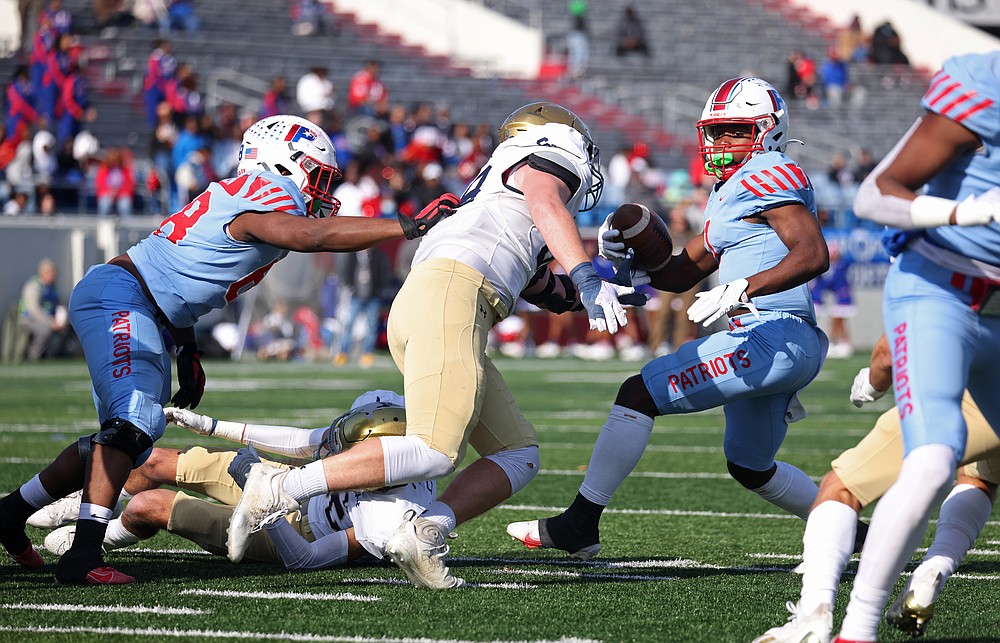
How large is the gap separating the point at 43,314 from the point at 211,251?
11.7 m

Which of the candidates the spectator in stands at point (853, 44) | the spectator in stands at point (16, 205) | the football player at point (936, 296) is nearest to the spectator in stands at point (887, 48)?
the spectator in stands at point (853, 44)

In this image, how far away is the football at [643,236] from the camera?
4.99m

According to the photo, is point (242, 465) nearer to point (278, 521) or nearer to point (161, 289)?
point (278, 521)

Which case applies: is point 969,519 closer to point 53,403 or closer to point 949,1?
point 53,403

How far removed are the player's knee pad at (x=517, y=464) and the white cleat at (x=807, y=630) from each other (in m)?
1.33

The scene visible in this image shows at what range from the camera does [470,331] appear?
13.9ft

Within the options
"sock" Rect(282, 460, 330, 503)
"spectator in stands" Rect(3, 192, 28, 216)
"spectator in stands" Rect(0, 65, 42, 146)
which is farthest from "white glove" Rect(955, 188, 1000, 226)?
"spectator in stands" Rect(0, 65, 42, 146)

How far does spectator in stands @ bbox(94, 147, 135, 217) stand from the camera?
55.9ft

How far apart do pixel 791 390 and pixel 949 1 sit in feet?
102

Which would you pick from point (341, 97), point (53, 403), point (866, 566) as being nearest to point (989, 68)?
point (866, 566)

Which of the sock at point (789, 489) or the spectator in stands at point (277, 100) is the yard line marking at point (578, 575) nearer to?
the sock at point (789, 489)

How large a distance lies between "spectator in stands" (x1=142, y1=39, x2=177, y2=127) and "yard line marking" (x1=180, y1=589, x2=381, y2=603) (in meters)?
15.3

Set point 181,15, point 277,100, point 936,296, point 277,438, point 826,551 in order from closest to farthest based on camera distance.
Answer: point 936,296, point 826,551, point 277,438, point 277,100, point 181,15

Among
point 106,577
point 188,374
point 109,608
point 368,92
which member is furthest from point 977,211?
point 368,92
